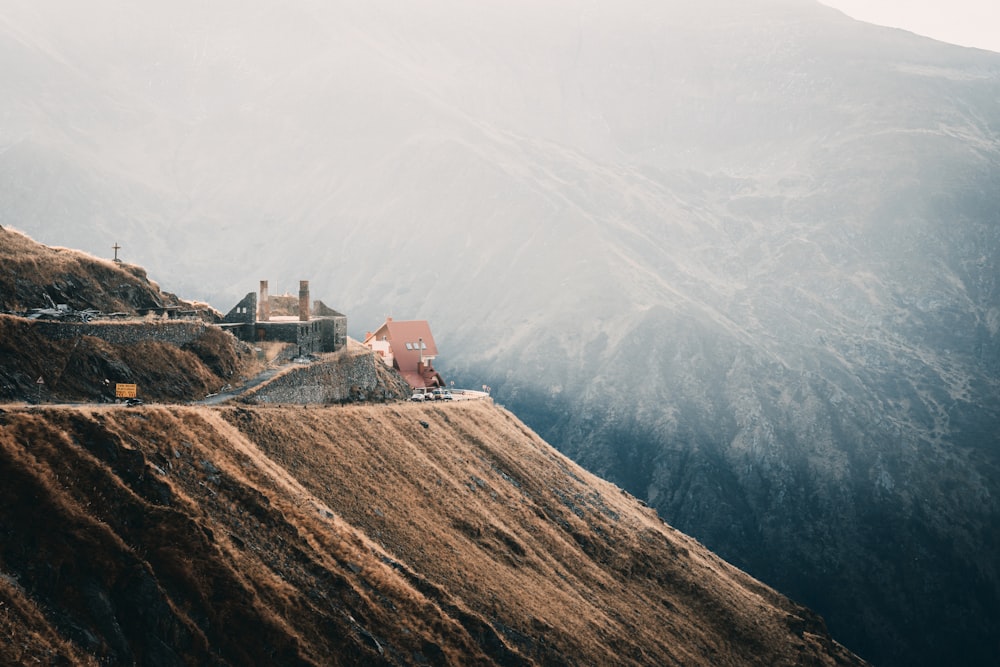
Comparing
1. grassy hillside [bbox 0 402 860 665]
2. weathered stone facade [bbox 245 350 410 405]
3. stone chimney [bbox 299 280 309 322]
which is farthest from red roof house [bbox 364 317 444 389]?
stone chimney [bbox 299 280 309 322]

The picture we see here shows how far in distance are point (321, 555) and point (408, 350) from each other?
6994cm

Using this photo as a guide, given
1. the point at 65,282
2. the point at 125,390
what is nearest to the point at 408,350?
the point at 65,282

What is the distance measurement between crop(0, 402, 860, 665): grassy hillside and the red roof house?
29755mm

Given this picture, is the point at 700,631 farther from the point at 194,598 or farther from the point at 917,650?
the point at 917,650

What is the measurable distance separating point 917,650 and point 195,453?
16493cm

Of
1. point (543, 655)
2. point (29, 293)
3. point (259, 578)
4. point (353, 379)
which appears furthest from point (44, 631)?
point (353, 379)

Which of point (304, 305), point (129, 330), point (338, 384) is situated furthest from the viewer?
point (304, 305)

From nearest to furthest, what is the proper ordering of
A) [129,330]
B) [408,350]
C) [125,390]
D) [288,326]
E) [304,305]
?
[125,390] < [129,330] < [288,326] < [304,305] < [408,350]

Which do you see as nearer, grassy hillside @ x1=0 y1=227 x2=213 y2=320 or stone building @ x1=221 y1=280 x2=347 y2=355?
grassy hillside @ x1=0 y1=227 x2=213 y2=320

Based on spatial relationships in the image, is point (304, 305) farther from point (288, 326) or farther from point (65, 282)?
point (65, 282)

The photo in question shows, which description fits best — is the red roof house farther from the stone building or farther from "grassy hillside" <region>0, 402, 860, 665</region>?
the stone building

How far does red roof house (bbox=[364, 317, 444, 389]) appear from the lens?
110 metres

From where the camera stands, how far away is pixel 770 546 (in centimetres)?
19750

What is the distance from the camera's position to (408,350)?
112812mm
